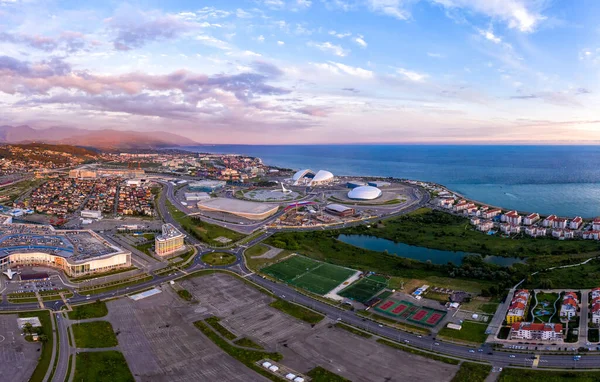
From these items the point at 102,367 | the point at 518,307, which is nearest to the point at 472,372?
the point at 518,307

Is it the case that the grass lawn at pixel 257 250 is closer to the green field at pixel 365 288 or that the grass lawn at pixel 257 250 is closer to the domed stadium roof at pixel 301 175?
the green field at pixel 365 288

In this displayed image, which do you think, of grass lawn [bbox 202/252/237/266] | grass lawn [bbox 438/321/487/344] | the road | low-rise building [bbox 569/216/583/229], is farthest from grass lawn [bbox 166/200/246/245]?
low-rise building [bbox 569/216/583/229]

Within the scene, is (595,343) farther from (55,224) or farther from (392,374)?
(55,224)

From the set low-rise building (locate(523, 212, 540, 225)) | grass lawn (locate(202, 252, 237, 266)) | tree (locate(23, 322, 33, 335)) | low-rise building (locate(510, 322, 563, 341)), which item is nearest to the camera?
low-rise building (locate(510, 322, 563, 341))

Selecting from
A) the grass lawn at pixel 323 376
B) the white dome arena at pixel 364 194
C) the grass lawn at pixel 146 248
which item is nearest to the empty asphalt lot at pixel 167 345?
the grass lawn at pixel 323 376

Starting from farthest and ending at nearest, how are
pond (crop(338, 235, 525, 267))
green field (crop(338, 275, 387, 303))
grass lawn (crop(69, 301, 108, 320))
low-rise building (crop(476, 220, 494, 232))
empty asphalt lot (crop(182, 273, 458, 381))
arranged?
low-rise building (crop(476, 220, 494, 232)), pond (crop(338, 235, 525, 267)), green field (crop(338, 275, 387, 303)), grass lawn (crop(69, 301, 108, 320)), empty asphalt lot (crop(182, 273, 458, 381))

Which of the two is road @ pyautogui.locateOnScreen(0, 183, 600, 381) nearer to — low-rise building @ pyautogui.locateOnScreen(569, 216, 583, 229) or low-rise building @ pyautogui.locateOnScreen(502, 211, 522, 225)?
low-rise building @ pyautogui.locateOnScreen(502, 211, 522, 225)

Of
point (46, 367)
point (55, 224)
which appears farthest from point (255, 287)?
point (55, 224)
